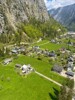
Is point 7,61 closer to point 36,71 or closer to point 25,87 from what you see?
point 36,71

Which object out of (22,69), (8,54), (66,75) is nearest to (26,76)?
(22,69)

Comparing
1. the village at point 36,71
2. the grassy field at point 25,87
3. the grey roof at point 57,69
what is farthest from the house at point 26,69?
the grey roof at point 57,69

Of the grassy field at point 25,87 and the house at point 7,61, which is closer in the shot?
the grassy field at point 25,87

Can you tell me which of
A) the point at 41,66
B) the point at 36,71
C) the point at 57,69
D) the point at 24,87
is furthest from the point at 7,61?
the point at 24,87

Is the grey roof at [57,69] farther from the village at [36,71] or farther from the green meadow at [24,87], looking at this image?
the green meadow at [24,87]

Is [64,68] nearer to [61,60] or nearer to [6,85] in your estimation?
[61,60]

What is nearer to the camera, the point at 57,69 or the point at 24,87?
the point at 24,87

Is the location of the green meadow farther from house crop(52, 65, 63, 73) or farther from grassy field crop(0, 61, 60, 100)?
house crop(52, 65, 63, 73)

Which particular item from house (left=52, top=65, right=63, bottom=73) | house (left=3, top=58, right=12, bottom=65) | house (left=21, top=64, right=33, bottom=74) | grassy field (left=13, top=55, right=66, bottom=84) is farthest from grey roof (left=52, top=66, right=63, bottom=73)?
house (left=3, top=58, right=12, bottom=65)
